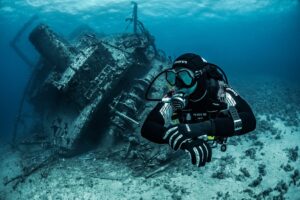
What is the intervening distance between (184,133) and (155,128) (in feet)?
2.31

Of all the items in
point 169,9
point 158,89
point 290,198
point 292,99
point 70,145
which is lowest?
point 70,145

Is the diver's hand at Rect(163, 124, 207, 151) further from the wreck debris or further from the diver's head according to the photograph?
the wreck debris

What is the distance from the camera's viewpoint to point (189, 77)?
3492mm

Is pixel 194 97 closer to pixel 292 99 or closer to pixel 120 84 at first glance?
pixel 120 84

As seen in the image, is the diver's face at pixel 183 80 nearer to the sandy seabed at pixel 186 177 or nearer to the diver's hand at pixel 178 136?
the diver's hand at pixel 178 136

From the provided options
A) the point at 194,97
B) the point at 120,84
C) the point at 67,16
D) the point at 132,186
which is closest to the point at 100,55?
the point at 120,84

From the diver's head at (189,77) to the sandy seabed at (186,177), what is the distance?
4853mm

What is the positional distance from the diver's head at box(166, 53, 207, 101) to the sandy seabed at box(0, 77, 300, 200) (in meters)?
4.85

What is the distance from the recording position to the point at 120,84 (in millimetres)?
13031

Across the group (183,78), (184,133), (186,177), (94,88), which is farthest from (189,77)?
(94,88)

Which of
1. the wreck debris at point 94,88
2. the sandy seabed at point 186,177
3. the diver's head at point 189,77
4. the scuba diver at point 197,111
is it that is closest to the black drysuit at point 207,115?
the scuba diver at point 197,111

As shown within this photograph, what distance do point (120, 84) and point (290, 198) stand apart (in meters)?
8.55

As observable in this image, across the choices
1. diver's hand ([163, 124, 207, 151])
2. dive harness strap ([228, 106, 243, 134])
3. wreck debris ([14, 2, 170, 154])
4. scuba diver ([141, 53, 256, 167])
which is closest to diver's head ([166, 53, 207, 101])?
scuba diver ([141, 53, 256, 167])

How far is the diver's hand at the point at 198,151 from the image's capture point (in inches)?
118
